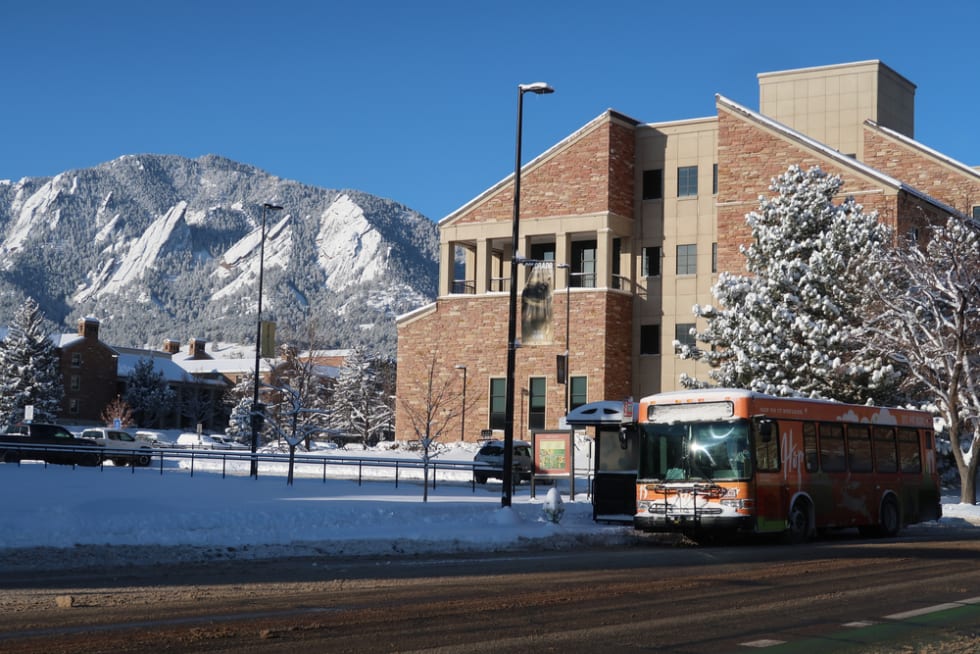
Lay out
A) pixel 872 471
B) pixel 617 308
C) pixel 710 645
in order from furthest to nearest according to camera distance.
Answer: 1. pixel 617 308
2. pixel 872 471
3. pixel 710 645

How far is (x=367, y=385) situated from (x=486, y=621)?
4245 inches

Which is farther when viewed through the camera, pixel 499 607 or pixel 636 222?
pixel 636 222

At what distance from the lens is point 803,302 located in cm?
4331

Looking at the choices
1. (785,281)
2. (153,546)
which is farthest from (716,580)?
(785,281)

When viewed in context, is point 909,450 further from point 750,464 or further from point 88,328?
point 88,328

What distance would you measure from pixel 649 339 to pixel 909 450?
3183 cm

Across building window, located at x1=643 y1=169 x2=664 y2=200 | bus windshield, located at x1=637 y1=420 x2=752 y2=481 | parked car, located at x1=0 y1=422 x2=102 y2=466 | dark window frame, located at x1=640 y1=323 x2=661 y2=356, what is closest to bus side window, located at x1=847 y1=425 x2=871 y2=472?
bus windshield, located at x1=637 y1=420 x2=752 y2=481

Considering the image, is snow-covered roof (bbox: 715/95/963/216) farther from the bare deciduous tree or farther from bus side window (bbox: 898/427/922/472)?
bus side window (bbox: 898/427/922/472)

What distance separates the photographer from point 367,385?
387 ft

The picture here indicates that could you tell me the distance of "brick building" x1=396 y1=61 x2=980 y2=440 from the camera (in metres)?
57.3

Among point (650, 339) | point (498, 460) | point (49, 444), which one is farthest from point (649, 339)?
point (49, 444)

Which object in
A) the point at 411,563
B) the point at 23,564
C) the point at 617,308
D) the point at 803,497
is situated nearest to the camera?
the point at 23,564

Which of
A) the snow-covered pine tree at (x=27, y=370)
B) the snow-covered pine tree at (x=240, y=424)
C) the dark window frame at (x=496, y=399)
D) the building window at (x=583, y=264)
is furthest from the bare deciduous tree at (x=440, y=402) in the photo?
the snow-covered pine tree at (x=27, y=370)

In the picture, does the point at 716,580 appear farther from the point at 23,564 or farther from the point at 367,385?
the point at 367,385
